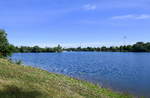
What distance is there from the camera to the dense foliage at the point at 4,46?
33500 mm

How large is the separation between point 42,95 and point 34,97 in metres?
0.60

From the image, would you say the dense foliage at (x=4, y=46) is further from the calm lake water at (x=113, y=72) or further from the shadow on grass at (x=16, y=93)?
the shadow on grass at (x=16, y=93)

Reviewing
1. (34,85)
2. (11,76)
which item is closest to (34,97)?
(34,85)

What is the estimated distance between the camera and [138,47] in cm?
16138

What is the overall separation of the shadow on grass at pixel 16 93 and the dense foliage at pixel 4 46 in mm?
25172

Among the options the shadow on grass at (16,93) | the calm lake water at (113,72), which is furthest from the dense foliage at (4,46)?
the shadow on grass at (16,93)

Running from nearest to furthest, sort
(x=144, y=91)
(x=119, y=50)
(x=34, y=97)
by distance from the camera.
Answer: (x=34, y=97) < (x=144, y=91) < (x=119, y=50)

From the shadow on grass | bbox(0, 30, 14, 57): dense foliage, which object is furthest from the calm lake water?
the shadow on grass

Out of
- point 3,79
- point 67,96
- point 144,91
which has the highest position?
point 3,79

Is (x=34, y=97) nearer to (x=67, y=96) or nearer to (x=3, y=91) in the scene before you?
(x=3, y=91)

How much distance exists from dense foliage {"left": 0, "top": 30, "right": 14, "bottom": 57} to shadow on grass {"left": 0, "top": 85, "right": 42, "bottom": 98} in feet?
82.6

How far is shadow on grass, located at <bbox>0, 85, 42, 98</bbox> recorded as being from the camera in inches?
328

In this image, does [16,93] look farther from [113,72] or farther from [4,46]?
[113,72]

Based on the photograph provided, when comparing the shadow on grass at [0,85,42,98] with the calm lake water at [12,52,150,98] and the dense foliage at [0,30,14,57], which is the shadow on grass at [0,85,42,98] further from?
the dense foliage at [0,30,14,57]
